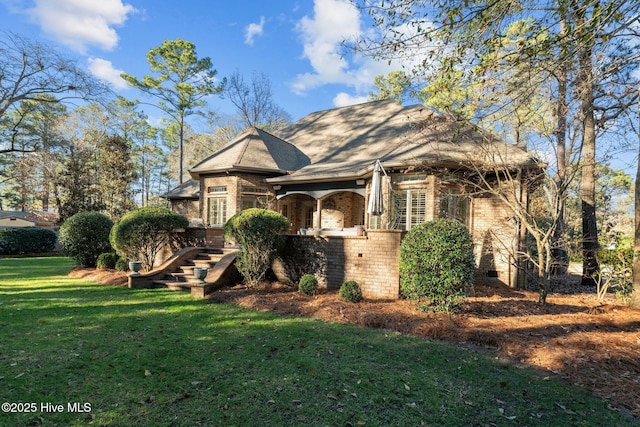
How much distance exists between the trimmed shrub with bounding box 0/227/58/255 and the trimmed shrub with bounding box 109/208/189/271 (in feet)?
45.5

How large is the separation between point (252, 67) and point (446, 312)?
22.5 meters

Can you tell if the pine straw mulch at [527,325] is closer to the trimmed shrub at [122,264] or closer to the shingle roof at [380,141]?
the shingle roof at [380,141]

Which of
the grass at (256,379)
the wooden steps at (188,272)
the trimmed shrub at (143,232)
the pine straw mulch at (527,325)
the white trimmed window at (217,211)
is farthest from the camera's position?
the white trimmed window at (217,211)

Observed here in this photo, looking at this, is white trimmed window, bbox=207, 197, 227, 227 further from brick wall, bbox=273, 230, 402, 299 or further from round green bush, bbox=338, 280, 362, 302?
round green bush, bbox=338, 280, 362, 302

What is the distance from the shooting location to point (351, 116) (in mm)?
17297

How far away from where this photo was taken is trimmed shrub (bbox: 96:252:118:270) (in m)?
11.8

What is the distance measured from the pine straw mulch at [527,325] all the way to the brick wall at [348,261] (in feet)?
1.82

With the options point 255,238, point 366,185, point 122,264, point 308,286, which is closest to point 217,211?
point 122,264

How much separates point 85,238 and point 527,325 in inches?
535

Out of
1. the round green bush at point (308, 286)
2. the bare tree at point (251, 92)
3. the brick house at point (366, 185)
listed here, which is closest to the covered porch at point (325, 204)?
the brick house at point (366, 185)

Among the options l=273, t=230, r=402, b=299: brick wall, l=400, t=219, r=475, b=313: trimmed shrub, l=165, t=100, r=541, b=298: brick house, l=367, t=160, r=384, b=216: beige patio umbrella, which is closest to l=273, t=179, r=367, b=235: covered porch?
l=165, t=100, r=541, b=298: brick house

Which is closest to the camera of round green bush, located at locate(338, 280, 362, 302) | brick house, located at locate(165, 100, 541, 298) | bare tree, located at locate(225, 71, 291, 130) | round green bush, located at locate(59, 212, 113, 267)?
round green bush, located at locate(338, 280, 362, 302)

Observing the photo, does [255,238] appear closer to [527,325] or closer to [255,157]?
[527,325]

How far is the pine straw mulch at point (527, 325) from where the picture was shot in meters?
4.20
